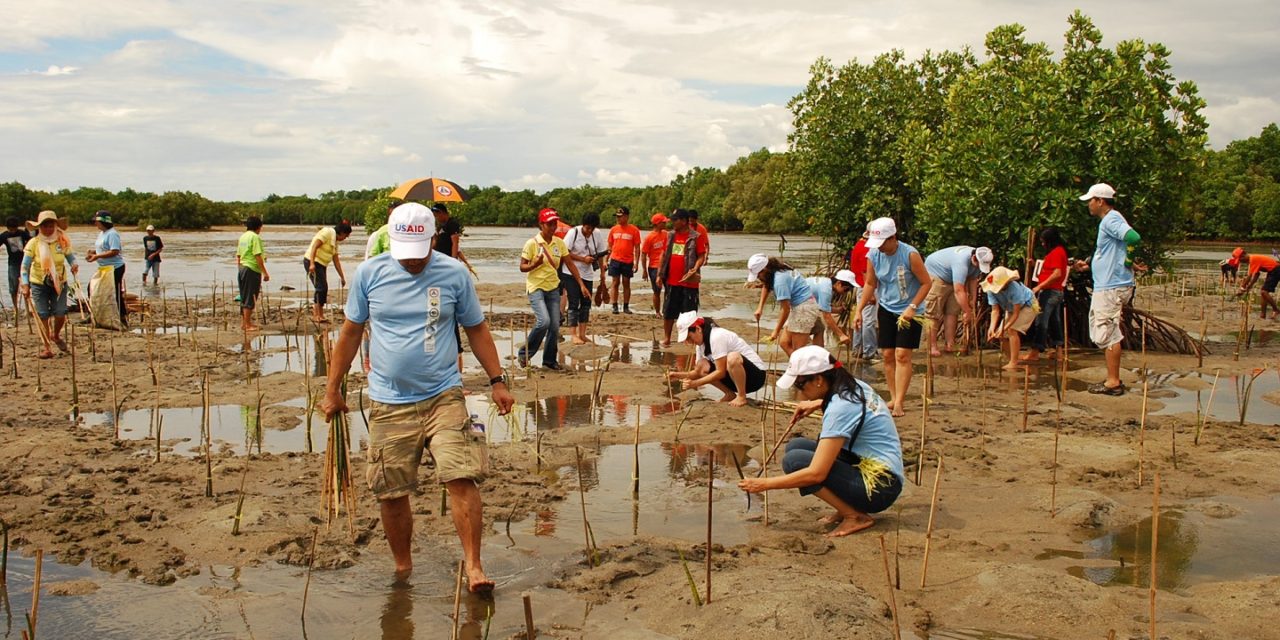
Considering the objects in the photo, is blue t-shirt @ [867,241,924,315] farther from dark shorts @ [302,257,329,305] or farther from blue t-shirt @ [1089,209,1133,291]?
dark shorts @ [302,257,329,305]

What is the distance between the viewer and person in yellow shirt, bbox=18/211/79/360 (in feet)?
38.3

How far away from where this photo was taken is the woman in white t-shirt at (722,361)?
9102 millimetres

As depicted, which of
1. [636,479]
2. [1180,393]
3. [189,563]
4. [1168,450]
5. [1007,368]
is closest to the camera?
[189,563]

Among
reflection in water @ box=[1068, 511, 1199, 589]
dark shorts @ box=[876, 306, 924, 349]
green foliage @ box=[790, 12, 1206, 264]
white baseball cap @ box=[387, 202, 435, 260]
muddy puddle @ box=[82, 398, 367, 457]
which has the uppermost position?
green foliage @ box=[790, 12, 1206, 264]

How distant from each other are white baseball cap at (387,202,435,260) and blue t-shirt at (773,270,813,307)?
5.52 m

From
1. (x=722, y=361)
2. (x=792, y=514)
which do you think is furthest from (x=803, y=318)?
(x=792, y=514)

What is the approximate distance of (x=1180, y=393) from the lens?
10125mm

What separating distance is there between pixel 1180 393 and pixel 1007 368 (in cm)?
183

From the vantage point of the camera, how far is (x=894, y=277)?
8.50 m

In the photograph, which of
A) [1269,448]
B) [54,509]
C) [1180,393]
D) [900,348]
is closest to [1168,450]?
[1269,448]

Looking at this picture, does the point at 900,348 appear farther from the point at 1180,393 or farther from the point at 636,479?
the point at 1180,393

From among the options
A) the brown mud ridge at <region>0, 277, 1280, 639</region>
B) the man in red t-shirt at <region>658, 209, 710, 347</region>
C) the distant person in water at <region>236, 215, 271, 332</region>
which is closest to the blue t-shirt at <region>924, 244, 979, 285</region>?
the brown mud ridge at <region>0, 277, 1280, 639</region>

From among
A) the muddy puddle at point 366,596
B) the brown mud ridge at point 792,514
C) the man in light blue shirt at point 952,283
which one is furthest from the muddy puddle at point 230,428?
the man in light blue shirt at point 952,283

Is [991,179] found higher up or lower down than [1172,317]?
higher up
